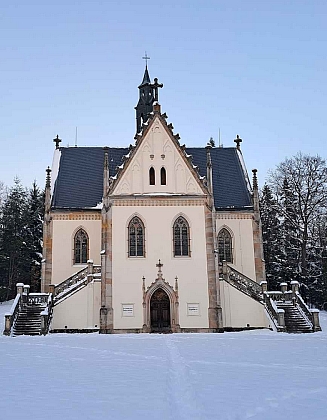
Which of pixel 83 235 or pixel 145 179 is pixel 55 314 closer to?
pixel 83 235

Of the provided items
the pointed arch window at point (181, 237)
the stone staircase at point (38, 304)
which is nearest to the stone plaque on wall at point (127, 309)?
the stone staircase at point (38, 304)

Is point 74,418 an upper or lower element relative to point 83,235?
lower

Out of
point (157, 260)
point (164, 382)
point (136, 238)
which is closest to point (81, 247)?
point (136, 238)

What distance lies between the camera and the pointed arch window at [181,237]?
29.2 metres

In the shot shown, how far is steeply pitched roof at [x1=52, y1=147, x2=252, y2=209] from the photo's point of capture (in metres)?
33.8

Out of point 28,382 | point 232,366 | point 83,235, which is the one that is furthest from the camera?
point 83,235

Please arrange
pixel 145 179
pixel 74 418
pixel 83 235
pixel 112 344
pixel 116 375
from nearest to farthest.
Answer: pixel 74 418 → pixel 116 375 → pixel 112 344 → pixel 145 179 → pixel 83 235

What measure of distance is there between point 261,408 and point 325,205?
33617 mm

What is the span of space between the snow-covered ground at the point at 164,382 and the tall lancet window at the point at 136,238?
1056 cm

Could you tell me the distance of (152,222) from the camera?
29.4 m

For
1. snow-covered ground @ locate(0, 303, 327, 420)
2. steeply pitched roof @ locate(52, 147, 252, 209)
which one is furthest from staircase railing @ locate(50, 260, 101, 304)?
snow-covered ground @ locate(0, 303, 327, 420)

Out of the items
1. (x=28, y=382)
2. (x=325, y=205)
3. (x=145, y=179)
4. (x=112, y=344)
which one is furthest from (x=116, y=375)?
(x=325, y=205)

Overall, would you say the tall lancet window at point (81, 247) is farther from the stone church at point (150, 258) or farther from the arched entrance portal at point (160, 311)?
the arched entrance portal at point (160, 311)

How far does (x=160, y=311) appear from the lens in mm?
28438
